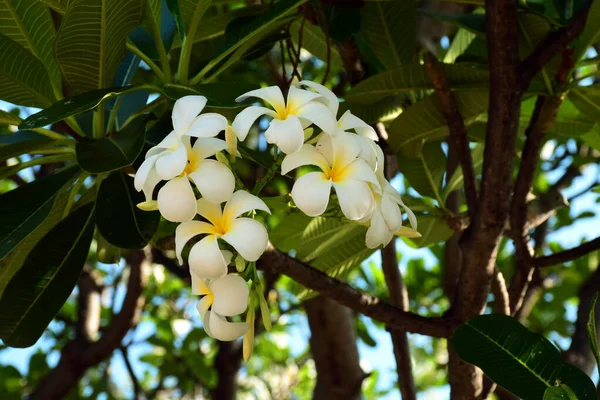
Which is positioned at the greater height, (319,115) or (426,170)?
(426,170)

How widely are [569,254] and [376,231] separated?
58cm

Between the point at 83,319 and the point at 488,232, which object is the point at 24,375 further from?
the point at 488,232

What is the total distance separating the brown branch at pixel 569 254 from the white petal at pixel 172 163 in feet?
2.41

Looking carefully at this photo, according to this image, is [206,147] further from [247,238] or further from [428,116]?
[428,116]

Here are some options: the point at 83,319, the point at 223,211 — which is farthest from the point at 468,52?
the point at 83,319

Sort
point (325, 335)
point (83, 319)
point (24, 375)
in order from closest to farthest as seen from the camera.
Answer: point (325, 335) < point (83, 319) < point (24, 375)

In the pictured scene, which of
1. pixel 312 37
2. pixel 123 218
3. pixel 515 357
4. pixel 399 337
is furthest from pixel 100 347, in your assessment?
pixel 515 357

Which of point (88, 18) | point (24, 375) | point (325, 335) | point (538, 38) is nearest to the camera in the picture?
point (88, 18)

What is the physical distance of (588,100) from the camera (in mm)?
1170

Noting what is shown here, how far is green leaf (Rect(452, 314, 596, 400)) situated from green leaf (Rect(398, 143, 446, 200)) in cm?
47

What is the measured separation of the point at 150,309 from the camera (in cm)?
313

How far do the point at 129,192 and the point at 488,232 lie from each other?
47 centimetres

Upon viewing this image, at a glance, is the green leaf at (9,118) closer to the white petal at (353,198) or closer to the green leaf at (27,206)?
the green leaf at (27,206)

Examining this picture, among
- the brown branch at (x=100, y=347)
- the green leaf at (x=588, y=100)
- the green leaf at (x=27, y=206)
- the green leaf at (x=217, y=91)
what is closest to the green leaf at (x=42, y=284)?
the green leaf at (x=27, y=206)
